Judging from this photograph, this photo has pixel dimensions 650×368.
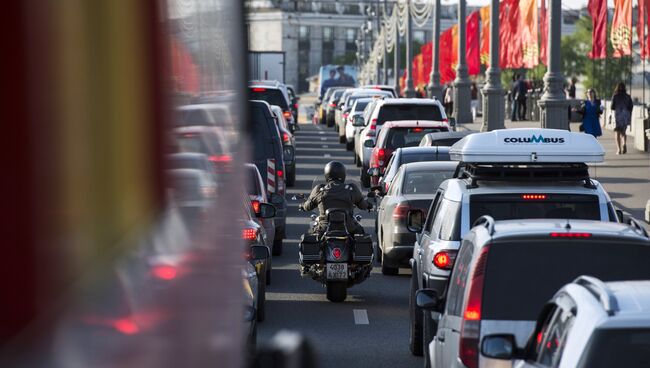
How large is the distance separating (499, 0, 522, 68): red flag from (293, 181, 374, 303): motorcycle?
121 ft

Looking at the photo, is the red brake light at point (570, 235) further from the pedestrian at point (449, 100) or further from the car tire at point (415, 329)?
the pedestrian at point (449, 100)

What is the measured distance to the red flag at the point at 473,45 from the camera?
2511 inches

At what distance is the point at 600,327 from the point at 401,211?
40.9 ft

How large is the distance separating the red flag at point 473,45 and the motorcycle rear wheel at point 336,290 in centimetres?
4692

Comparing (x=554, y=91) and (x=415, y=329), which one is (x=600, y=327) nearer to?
(x=415, y=329)

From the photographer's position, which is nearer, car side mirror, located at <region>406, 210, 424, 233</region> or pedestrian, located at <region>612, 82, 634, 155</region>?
car side mirror, located at <region>406, 210, 424, 233</region>

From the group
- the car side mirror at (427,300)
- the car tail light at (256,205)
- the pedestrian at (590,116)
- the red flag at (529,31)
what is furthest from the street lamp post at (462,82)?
the car side mirror at (427,300)

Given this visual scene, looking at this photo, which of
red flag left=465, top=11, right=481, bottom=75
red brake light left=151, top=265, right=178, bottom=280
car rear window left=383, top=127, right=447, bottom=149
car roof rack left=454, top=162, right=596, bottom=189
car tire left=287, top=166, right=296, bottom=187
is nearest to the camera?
red brake light left=151, top=265, right=178, bottom=280

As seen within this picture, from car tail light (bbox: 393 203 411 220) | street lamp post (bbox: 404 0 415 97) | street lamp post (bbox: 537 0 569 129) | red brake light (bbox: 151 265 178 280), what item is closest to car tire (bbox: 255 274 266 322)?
car tail light (bbox: 393 203 411 220)

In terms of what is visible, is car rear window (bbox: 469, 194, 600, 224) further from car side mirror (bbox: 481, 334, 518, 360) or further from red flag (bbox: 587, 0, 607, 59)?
red flag (bbox: 587, 0, 607, 59)

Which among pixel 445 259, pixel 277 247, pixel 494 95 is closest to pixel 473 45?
pixel 494 95

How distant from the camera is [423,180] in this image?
1925cm

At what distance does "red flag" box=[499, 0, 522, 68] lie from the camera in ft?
175

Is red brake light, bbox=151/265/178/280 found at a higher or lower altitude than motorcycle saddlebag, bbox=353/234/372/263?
higher
